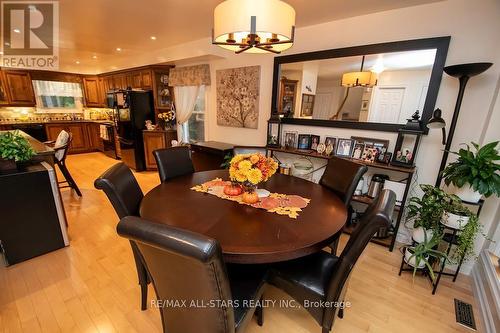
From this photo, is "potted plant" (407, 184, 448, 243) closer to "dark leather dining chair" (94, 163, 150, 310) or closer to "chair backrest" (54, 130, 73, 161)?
"dark leather dining chair" (94, 163, 150, 310)

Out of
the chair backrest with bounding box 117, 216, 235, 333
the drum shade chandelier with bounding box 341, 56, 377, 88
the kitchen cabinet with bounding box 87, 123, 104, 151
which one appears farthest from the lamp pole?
the kitchen cabinet with bounding box 87, 123, 104, 151

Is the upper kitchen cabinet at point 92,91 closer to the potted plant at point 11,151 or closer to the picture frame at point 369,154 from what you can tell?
the potted plant at point 11,151

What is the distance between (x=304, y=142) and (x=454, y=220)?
1666mm

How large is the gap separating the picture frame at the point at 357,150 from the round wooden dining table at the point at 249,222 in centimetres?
107

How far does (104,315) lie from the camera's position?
1492 millimetres

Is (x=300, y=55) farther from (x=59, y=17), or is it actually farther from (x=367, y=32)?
(x=59, y=17)

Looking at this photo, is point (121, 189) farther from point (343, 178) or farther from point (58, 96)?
point (58, 96)

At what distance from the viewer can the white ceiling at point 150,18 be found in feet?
7.07

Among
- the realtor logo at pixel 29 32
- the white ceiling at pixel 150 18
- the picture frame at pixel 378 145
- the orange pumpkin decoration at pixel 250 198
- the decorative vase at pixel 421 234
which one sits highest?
the white ceiling at pixel 150 18

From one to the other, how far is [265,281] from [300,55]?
2.65m

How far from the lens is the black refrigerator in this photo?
438 centimetres

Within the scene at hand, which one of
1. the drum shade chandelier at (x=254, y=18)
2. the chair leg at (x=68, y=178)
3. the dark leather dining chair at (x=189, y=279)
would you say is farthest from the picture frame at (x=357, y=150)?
the chair leg at (x=68, y=178)

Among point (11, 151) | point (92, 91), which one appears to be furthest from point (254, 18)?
point (92, 91)

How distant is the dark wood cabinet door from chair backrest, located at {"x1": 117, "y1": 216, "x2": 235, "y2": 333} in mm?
4385
